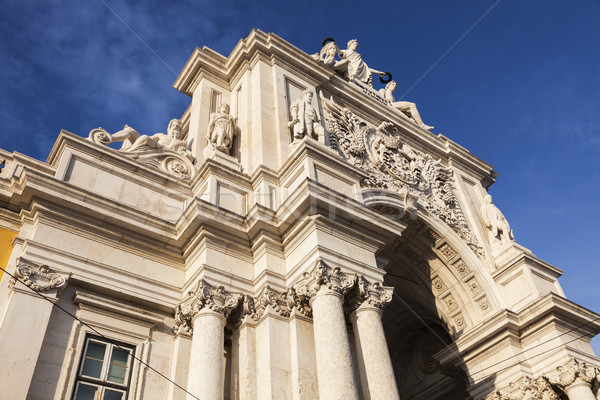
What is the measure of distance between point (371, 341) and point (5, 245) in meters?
6.56

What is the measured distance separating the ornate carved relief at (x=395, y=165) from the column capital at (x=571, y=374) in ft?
13.2

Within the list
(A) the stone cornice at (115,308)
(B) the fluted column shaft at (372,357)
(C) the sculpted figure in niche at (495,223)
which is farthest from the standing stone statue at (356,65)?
(A) the stone cornice at (115,308)

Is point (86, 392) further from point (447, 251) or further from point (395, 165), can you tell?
point (395, 165)

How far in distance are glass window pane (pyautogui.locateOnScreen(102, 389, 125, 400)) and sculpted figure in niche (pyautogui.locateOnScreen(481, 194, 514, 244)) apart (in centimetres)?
1155

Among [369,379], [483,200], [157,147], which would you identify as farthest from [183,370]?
[483,200]

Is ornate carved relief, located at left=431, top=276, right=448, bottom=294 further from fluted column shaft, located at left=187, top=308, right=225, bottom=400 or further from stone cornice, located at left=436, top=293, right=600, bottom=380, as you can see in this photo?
fluted column shaft, located at left=187, top=308, right=225, bottom=400

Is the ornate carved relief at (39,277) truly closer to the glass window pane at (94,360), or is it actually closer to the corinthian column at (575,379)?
the glass window pane at (94,360)

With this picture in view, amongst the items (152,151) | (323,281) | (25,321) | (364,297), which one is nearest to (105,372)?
(25,321)

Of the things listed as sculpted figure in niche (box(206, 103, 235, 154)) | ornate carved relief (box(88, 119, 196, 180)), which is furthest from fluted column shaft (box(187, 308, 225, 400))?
sculpted figure in niche (box(206, 103, 235, 154))

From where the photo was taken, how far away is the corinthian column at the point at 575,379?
12992 mm

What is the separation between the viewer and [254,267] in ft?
37.7

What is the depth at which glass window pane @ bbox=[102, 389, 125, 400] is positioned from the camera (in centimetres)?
966

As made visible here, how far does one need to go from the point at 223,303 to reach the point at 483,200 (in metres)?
11.5

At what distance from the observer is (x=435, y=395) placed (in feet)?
57.3
